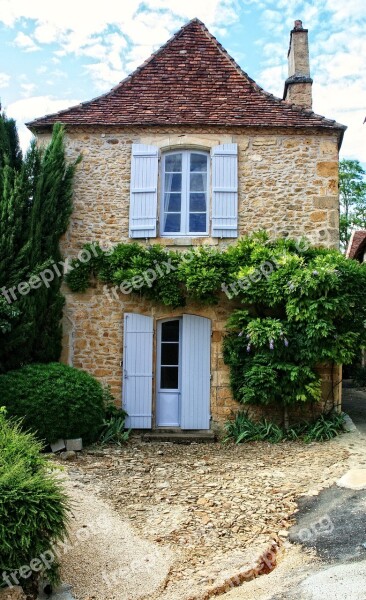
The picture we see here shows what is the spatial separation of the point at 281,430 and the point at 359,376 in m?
7.38

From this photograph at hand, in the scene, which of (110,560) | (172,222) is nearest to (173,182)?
(172,222)

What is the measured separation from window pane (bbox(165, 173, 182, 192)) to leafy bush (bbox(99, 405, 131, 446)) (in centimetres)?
374

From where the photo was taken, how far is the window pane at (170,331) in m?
8.50

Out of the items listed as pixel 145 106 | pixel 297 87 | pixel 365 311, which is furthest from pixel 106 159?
pixel 365 311

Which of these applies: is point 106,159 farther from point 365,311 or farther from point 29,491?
point 29,491

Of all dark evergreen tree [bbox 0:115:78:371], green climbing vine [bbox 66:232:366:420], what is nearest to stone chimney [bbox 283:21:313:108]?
green climbing vine [bbox 66:232:366:420]

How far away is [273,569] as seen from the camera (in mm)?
3982

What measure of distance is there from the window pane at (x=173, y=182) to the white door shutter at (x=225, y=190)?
627 mm

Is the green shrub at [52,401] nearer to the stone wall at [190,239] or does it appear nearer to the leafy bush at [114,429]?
the leafy bush at [114,429]

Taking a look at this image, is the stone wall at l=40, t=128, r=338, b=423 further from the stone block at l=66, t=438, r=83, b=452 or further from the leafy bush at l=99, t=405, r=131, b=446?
the stone block at l=66, t=438, r=83, b=452

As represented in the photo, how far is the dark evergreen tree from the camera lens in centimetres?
756

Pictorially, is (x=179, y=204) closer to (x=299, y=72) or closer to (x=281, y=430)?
(x=299, y=72)

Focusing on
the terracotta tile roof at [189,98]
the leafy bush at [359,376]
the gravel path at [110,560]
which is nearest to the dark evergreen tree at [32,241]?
the terracotta tile roof at [189,98]

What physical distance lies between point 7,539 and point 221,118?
7112 mm
